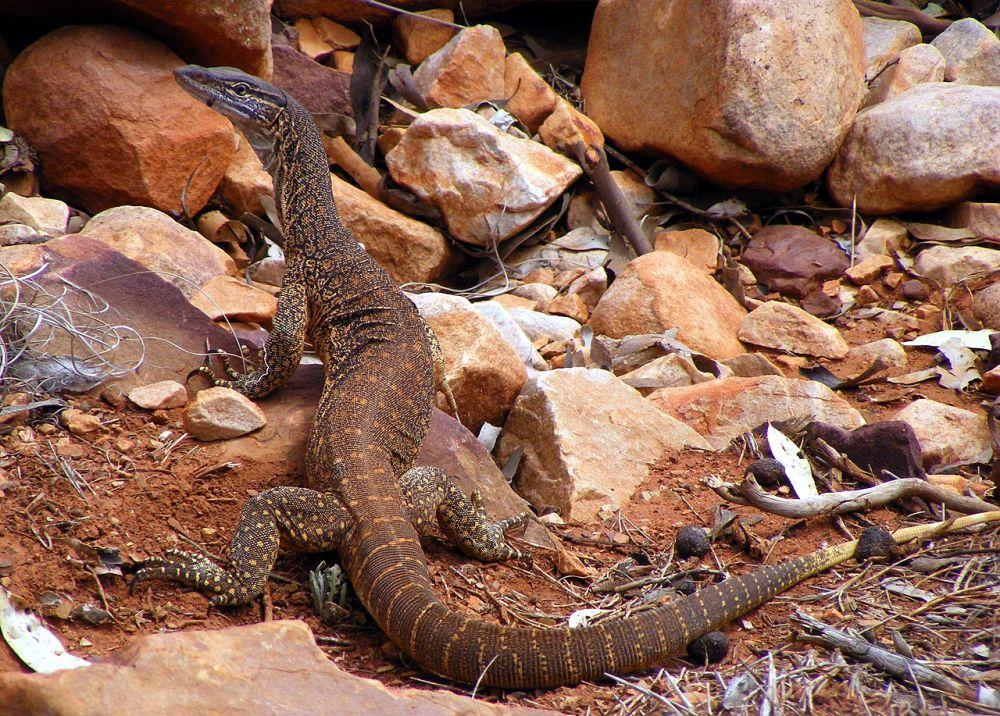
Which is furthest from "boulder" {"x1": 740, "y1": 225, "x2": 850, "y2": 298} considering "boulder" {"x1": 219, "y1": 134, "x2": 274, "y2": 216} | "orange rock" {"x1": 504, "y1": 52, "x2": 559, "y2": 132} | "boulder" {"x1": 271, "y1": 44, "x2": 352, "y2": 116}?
"boulder" {"x1": 219, "y1": 134, "x2": 274, "y2": 216}

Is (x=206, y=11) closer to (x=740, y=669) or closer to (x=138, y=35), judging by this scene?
(x=138, y=35)

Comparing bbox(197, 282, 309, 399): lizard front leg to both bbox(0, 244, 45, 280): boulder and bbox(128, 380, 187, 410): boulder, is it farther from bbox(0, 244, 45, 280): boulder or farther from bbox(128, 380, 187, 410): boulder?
bbox(0, 244, 45, 280): boulder

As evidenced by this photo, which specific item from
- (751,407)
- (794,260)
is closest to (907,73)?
(794,260)

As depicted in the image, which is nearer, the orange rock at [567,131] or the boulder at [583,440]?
the boulder at [583,440]

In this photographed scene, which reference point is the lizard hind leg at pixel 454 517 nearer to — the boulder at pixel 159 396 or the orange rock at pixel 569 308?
the boulder at pixel 159 396

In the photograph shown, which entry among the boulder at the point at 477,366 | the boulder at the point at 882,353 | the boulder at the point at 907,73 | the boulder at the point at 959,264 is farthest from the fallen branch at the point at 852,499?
the boulder at the point at 907,73
